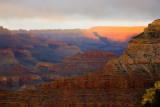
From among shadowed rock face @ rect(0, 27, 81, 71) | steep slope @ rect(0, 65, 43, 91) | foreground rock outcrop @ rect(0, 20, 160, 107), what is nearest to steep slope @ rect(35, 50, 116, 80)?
steep slope @ rect(0, 65, 43, 91)

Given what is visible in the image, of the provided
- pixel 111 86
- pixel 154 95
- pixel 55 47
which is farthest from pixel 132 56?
pixel 55 47

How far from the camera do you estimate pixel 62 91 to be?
2121 inches

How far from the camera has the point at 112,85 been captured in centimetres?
5409

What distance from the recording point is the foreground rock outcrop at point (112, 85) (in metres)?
51.4

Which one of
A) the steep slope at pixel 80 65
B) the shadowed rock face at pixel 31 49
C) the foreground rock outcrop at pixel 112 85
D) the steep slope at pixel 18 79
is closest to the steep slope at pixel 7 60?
the shadowed rock face at pixel 31 49

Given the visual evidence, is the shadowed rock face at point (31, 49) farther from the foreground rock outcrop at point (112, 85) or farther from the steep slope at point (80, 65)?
the foreground rock outcrop at point (112, 85)

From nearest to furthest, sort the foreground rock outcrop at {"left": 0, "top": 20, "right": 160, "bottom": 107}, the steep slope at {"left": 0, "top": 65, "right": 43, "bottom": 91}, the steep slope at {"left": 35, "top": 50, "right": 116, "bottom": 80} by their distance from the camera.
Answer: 1. the foreground rock outcrop at {"left": 0, "top": 20, "right": 160, "bottom": 107}
2. the steep slope at {"left": 0, "top": 65, "right": 43, "bottom": 91}
3. the steep slope at {"left": 35, "top": 50, "right": 116, "bottom": 80}

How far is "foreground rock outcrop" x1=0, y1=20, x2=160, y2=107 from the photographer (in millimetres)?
51406

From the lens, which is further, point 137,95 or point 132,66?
point 132,66

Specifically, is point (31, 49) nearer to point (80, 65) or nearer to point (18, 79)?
point (80, 65)

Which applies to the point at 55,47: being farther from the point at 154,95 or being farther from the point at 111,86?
the point at 154,95

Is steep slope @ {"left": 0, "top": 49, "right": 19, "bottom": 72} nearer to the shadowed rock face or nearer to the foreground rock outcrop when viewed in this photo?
the shadowed rock face

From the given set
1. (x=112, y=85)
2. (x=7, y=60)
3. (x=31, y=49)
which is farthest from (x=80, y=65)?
(x=31, y=49)

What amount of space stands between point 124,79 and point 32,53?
117 metres
